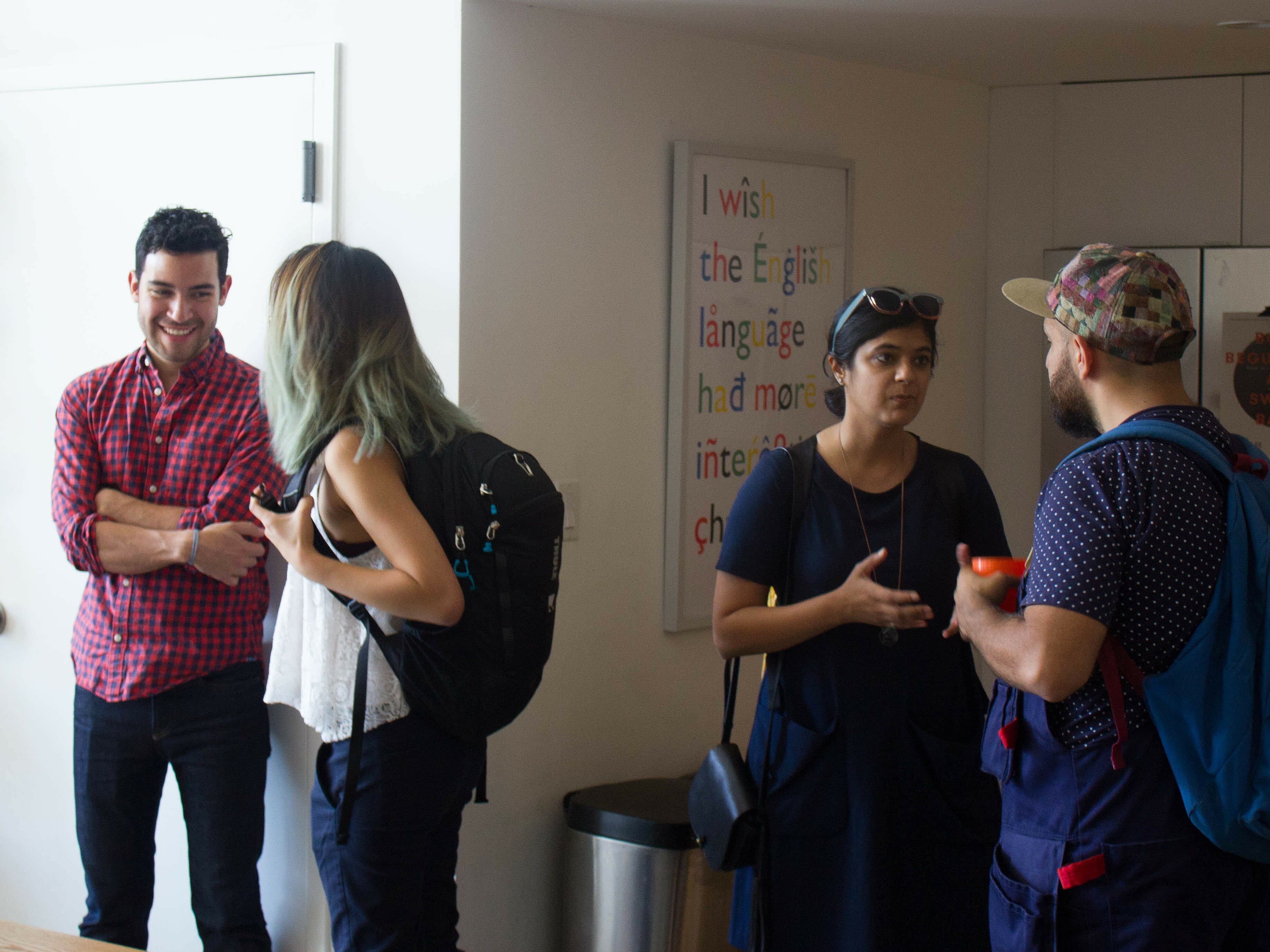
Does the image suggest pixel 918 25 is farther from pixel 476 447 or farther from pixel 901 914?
pixel 901 914

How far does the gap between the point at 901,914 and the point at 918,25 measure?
2.23 metres

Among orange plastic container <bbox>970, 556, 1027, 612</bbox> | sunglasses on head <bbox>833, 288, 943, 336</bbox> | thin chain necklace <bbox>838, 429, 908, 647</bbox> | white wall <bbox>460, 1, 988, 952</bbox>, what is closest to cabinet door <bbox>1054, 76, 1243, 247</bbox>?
white wall <bbox>460, 1, 988, 952</bbox>

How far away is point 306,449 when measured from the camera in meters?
2.08

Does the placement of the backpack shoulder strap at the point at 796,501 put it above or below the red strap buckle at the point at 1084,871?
above

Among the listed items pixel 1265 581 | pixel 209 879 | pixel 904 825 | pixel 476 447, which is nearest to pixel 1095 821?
pixel 1265 581

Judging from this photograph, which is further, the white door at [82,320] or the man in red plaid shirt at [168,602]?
the white door at [82,320]

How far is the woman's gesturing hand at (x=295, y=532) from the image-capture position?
6.70 ft

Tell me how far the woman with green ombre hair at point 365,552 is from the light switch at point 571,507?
0.88m

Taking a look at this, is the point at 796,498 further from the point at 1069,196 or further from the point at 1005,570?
the point at 1069,196

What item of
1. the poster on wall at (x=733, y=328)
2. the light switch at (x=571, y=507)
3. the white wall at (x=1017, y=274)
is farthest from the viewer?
the white wall at (x=1017, y=274)

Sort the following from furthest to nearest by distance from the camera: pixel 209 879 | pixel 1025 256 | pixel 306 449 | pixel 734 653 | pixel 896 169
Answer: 1. pixel 1025 256
2. pixel 896 169
3. pixel 209 879
4. pixel 734 653
5. pixel 306 449

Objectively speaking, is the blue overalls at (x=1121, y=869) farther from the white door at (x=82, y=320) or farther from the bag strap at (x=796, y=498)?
the white door at (x=82, y=320)

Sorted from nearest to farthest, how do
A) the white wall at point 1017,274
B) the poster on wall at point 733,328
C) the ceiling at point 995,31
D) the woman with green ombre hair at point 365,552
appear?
the woman with green ombre hair at point 365,552 → the ceiling at point 995,31 → the poster on wall at point 733,328 → the white wall at point 1017,274

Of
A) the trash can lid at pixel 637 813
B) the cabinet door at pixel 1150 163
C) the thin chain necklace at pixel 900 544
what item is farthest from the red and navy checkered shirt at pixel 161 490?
the cabinet door at pixel 1150 163
